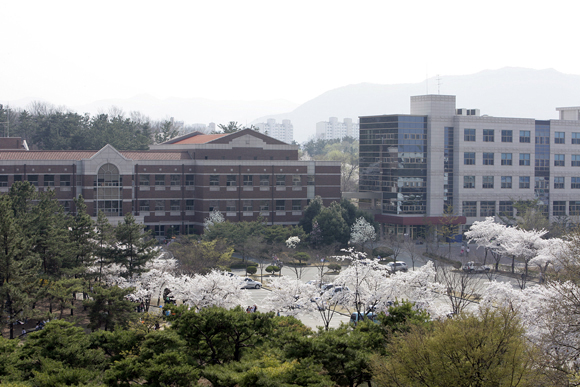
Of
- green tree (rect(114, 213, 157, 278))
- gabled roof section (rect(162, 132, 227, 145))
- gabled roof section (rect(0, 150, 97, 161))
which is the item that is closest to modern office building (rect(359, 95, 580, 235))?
gabled roof section (rect(162, 132, 227, 145))

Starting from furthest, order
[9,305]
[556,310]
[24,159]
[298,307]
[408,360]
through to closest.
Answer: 1. [24,159]
2. [298,307]
3. [9,305]
4. [556,310]
5. [408,360]

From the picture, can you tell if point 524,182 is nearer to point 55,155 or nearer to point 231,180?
point 231,180

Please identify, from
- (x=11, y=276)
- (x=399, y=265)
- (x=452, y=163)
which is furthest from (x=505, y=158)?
(x=11, y=276)

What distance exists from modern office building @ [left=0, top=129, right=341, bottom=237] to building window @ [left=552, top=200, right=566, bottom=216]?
29.1 metres

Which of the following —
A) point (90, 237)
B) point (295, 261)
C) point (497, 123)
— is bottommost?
point (295, 261)

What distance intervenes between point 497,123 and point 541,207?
1160cm

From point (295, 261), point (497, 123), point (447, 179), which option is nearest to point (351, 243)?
point (295, 261)

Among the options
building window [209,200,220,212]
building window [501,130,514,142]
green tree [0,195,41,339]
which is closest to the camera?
green tree [0,195,41,339]

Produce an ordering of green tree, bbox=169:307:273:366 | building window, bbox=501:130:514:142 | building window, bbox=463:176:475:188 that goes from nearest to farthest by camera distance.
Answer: green tree, bbox=169:307:273:366 < building window, bbox=463:176:475:188 < building window, bbox=501:130:514:142

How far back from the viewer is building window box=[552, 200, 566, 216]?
78625mm

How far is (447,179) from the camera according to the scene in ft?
242

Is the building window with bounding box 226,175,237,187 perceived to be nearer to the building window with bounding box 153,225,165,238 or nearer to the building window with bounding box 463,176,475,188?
the building window with bounding box 153,225,165,238

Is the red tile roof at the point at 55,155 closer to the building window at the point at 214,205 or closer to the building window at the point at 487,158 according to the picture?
the building window at the point at 214,205

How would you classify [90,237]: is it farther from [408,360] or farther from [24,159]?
[24,159]
